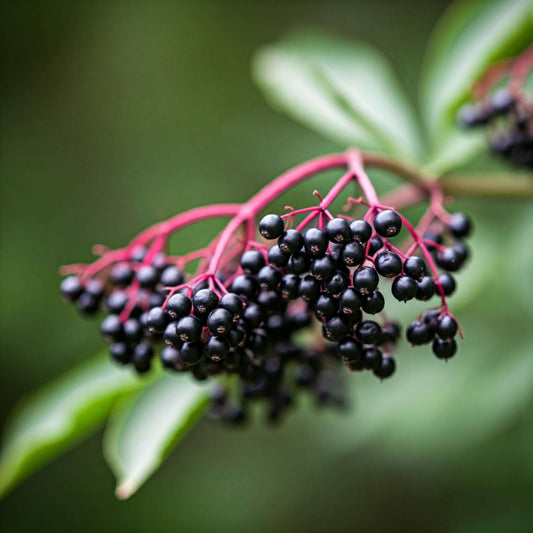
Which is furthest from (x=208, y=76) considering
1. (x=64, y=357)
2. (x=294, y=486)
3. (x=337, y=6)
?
(x=294, y=486)

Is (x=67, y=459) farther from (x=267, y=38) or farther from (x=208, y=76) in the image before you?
(x=267, y=38)

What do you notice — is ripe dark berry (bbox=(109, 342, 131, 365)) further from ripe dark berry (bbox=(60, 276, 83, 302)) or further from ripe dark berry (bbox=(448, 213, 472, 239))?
ripe dark berry (bbox=(448, 213, 472, 239))

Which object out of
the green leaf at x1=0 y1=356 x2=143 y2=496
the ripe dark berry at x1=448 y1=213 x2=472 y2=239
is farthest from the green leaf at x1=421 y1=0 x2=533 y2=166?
the green leaf at x1=0 y1=356 x2=143 y2=496

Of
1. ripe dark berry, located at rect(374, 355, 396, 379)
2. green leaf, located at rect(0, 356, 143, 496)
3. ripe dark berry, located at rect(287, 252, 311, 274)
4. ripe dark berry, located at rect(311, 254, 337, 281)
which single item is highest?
ripe dark berry, located at rect(287, 252, 311, 274)

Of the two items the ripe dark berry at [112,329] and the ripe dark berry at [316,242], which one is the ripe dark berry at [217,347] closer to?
the ripe dark berry at [316,242]

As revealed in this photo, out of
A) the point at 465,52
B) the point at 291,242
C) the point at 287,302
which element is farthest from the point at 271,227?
the point at 465,52

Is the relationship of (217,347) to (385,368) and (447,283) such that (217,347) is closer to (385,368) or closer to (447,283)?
(385,368)
